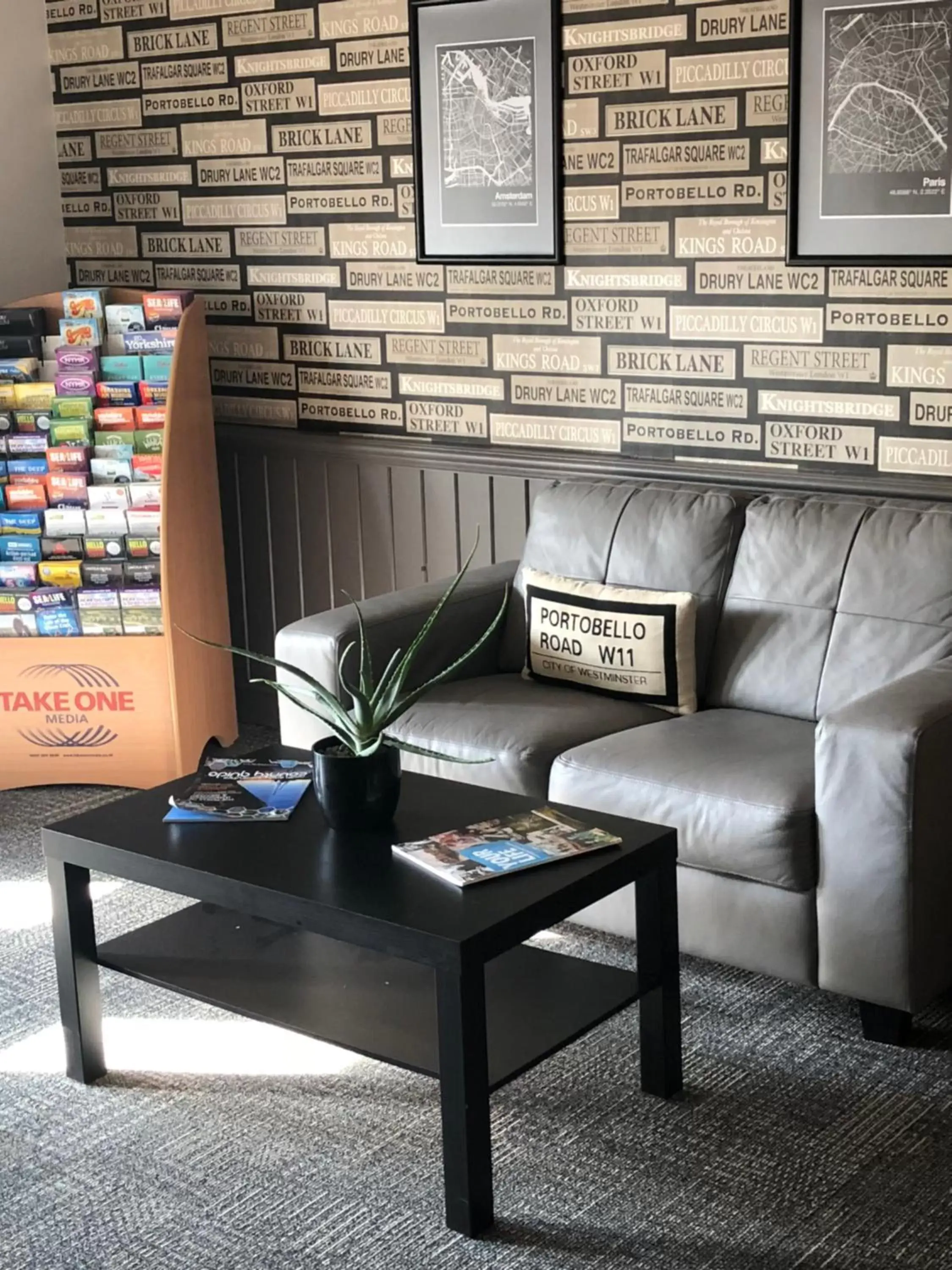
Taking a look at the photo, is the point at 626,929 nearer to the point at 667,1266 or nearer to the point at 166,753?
the point at 667,1266

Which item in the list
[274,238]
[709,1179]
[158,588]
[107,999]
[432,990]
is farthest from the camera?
[274,238]

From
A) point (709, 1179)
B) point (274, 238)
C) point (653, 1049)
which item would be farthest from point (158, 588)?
point (709, 1179)

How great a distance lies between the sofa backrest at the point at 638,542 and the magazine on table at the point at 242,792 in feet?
3.11

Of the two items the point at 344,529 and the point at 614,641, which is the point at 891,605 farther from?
the point at 344,529

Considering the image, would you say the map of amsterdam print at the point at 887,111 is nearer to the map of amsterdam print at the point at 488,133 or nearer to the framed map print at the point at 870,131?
the framed map print at the point at 870,131

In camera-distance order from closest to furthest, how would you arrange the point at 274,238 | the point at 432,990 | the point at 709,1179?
the point at 709,1179
the point at 432,990
the point at 274,238

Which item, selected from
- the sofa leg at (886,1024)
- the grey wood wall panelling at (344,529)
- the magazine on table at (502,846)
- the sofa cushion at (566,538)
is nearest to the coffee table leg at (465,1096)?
the magazine on table at (502,846)

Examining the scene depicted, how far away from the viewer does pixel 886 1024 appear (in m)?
2.68

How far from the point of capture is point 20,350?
4.21m

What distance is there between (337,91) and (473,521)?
122cm

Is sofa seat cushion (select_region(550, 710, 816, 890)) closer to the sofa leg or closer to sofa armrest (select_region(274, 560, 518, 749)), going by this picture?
the sofa leg

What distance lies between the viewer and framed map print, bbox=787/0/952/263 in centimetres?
321

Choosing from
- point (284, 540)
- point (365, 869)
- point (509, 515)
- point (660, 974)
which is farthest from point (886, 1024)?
point (284, 540)

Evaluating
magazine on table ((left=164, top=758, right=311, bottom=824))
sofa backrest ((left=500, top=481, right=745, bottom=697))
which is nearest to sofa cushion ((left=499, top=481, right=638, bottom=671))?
sofa backrest ((left=500, top=481, right=745, bottom=697))
